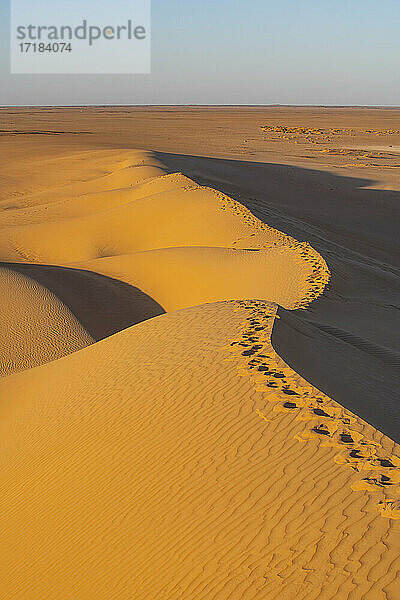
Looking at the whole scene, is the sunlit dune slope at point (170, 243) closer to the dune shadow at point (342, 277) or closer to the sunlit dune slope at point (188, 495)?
the dune shadow at point (342, 277)

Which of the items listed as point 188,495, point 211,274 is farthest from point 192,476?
point 211,274

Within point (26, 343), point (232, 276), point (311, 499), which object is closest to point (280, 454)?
point (311, 499)

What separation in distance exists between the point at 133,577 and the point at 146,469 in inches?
41.6

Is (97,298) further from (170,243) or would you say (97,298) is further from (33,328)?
(170,243)

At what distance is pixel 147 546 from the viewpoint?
443 centimetres

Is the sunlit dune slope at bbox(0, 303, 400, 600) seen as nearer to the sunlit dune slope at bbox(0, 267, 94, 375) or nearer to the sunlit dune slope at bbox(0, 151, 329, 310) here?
the sunlit dune slope at bbox(0, 267, 94, 375)

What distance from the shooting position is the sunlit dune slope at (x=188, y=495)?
3.84m

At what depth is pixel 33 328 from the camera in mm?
12414

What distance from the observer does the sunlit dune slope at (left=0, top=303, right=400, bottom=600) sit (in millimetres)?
3843

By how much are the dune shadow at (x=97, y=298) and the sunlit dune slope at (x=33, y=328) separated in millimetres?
297

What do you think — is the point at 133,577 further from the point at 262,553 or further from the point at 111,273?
the point at 111,273

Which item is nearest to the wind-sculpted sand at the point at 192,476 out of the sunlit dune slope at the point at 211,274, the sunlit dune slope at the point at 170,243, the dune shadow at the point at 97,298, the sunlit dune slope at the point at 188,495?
the sunlit dune slope at the point at 188,495

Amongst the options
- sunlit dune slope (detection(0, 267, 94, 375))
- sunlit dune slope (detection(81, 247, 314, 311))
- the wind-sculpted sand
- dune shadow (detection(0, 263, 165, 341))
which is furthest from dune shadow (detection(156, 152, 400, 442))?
sunlit dune slope (detection(0, 267, 94, 375))

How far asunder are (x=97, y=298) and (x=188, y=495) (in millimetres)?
10341
